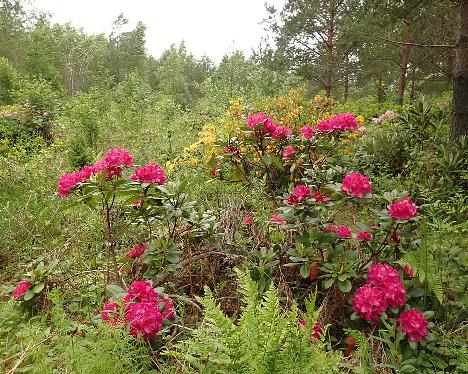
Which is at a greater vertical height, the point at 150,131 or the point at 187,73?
the point at 187,73

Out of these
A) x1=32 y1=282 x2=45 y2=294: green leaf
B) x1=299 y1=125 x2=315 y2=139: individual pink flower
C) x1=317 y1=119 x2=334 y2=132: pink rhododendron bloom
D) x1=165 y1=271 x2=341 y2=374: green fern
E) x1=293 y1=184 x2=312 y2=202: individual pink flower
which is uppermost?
x1=317 y1=119 x2=334 y2=132: pink rhododendron bloom

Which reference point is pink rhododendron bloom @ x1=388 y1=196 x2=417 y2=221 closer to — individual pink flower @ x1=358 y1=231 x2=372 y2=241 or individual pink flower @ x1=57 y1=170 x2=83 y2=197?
individual pink flower @ x1=358 y1=231 x2=372 y2=241

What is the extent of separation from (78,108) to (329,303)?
5.49 metres

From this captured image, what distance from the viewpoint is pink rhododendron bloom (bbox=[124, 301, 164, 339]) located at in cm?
166

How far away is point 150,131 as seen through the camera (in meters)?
7.61

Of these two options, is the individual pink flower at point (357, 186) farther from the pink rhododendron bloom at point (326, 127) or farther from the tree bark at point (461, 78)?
the tree bark at point (461, 78)

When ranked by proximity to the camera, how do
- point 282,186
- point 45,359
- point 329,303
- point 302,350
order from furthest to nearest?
point 282,186 → point 329,303 → point 45,359 → point 302,350

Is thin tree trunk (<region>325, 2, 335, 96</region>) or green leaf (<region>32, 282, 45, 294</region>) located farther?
thin tree trunk (<region>325, 2, 335, 96</region>)

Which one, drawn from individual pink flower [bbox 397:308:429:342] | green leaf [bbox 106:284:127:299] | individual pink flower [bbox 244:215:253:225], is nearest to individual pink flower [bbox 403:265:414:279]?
individual pink flower [bbox 397:308:429:342]

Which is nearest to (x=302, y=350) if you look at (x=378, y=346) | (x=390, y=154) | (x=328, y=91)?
(x=378, y=346)

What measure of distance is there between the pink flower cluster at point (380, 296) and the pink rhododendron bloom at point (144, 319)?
99cm

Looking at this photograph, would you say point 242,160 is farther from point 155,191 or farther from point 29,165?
point 29,165

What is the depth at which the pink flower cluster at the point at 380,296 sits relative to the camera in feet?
6.24

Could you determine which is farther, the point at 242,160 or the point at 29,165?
the point at 29,165
